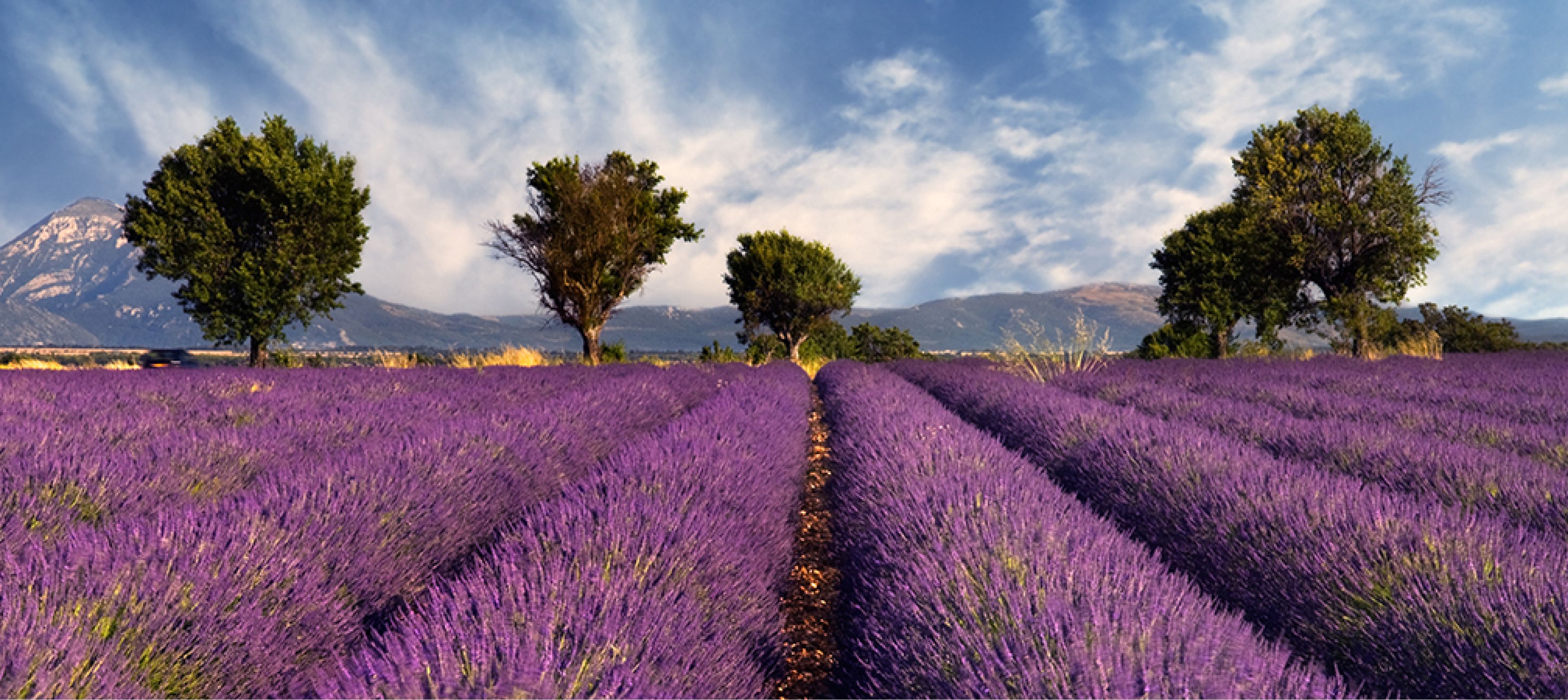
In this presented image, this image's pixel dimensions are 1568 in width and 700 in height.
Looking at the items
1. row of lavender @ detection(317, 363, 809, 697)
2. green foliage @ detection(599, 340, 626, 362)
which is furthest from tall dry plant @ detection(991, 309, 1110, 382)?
green foliage @ detection(599, 340, 626, 362)

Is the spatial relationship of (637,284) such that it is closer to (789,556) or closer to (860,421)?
(860,421)

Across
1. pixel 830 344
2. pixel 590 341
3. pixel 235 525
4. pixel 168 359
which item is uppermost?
pixel 830 344

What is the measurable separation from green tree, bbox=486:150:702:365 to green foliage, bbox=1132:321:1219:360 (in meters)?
22.4

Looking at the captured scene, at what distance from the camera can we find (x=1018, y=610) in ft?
4.88

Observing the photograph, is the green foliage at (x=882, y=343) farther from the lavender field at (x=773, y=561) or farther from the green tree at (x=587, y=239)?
the lavender field at (x=773, y=561)

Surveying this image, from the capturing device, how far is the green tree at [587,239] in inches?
776

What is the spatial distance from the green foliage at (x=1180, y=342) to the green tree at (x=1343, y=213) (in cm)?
948

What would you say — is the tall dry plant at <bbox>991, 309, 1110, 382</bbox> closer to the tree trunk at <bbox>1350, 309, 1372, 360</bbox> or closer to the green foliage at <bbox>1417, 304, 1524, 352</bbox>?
the tree trunk at <bbox>1350, 309, 1372, 360</bbox>

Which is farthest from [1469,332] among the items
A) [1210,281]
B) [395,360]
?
[395,360]

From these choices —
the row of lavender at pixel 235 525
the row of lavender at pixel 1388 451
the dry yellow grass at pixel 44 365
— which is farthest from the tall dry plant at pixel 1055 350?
the dry yellow grass at pixel 44 365

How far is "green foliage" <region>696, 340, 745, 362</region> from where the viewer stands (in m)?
25.1

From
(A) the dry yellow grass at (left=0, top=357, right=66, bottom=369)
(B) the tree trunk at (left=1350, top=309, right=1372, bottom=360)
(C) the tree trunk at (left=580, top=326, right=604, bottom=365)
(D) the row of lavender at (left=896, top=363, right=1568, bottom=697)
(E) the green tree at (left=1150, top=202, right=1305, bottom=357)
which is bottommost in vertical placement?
(A) the dry yellow grass at (left=0, top=357, right=66, bottom=369)

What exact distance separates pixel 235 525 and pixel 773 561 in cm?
202

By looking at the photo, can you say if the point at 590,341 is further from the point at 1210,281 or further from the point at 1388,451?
the point at 1210,281
